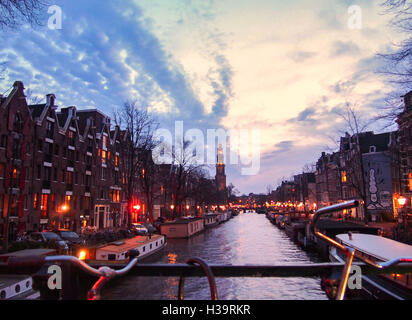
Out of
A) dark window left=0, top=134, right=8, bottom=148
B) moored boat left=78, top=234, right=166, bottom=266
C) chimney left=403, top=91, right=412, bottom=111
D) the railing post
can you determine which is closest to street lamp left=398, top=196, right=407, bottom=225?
chimney left=403, top=91, right=412, bottom=111

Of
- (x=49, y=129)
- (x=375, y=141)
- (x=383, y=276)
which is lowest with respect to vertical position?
(x=383, y=276)

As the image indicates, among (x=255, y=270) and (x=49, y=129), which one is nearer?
(x=255, y=270)

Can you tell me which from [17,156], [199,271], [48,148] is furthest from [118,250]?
[48,148]

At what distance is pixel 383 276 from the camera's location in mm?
7496

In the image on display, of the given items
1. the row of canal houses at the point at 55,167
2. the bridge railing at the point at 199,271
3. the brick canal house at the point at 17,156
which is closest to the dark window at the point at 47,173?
the row of canal houses at the point at 55,167

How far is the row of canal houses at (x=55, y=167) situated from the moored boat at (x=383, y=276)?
23770 millimetres

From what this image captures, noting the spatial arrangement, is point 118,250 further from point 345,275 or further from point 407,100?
point 345,275

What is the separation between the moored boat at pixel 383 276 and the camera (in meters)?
7.88

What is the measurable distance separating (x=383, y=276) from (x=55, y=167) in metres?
43.7

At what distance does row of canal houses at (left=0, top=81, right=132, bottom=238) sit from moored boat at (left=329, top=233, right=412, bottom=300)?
2377 centimetres

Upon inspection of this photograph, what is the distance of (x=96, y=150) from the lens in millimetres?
56188

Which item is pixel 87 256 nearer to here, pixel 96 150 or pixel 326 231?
pixel 326 231

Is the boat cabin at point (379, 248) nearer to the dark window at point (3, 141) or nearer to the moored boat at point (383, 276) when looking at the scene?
the moored boat at point (383, 276)
